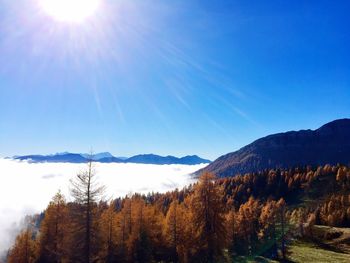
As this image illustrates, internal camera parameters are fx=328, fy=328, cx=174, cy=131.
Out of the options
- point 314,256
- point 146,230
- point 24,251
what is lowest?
point 314,256

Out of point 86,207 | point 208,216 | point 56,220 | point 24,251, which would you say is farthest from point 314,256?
point 24,251

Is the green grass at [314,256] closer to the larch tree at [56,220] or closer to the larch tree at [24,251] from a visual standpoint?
the larch tree at [56,220]

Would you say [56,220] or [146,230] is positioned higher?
[56,220]

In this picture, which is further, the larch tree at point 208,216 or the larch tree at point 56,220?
the larch tree at point 56,220

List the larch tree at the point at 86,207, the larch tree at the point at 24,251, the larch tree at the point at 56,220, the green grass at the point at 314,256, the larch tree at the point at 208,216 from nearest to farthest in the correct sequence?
the larch tree at the point at 86,207 → the larch tree at the point at 208,216 → the larch tree at the point at 56,220 → the larch tree at the point at 24,251 → the green grass at the point at 314,256

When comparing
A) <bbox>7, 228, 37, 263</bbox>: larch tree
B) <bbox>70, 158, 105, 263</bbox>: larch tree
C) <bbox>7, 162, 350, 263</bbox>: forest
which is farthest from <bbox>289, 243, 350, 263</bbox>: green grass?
<bbox>7, 228, 37, 263</bbox>: larch tree

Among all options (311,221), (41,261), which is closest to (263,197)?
(311,221)

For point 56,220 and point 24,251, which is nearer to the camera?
point 56,220

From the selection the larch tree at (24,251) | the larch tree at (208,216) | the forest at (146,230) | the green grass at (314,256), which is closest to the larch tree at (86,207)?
the forest at (146,230)

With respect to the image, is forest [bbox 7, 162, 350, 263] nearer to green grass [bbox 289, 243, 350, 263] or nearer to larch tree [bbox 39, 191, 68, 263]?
larch tree [bbox 39, 191, 68, 263]

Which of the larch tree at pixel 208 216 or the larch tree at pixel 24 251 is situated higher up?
the larch tree at pixel 208 216

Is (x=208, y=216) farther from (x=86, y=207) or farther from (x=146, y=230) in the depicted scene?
(x=146, y=230)

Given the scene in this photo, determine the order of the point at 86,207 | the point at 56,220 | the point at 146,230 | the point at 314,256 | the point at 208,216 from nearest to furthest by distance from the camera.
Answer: the point at 86,207, the point at 208,216, the point at 56,220, the point at 146,230, the point at 314,256

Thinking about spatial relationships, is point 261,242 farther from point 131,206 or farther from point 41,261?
point 41,261
